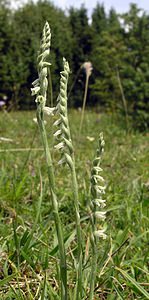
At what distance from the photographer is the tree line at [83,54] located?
9.89m

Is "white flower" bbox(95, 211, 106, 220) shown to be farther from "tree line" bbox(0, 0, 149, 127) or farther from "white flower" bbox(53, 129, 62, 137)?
"tree line" bbox(0, 0, 149, 127)

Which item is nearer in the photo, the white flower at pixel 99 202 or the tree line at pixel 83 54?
the white flower at pixel 99 202

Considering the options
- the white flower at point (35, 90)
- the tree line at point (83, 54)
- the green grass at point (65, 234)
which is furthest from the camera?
the tree line at point (83, 54)

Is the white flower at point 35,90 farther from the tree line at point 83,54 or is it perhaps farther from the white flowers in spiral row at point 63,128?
the tree line at point 83,54

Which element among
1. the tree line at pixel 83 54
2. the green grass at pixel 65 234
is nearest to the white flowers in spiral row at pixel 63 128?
the green grass at pixel 65 234

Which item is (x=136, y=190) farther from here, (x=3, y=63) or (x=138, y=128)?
(x=3, y=63)

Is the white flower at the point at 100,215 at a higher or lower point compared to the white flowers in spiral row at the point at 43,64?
lower

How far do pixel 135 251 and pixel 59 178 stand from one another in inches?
65.3

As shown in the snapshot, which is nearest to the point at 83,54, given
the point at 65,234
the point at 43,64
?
the point at 65,234

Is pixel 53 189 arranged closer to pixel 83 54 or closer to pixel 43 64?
pixel 43 64

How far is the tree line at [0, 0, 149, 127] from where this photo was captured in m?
9.89

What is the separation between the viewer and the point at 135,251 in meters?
1.91

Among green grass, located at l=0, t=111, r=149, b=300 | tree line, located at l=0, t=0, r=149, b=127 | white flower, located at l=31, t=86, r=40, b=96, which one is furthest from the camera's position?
tree line, located at l=0, t=0, r=149, b=127

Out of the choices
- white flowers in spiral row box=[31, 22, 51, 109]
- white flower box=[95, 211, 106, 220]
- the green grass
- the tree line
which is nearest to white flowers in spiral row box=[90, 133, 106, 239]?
white flower box=[95, 211, 106, 220]
